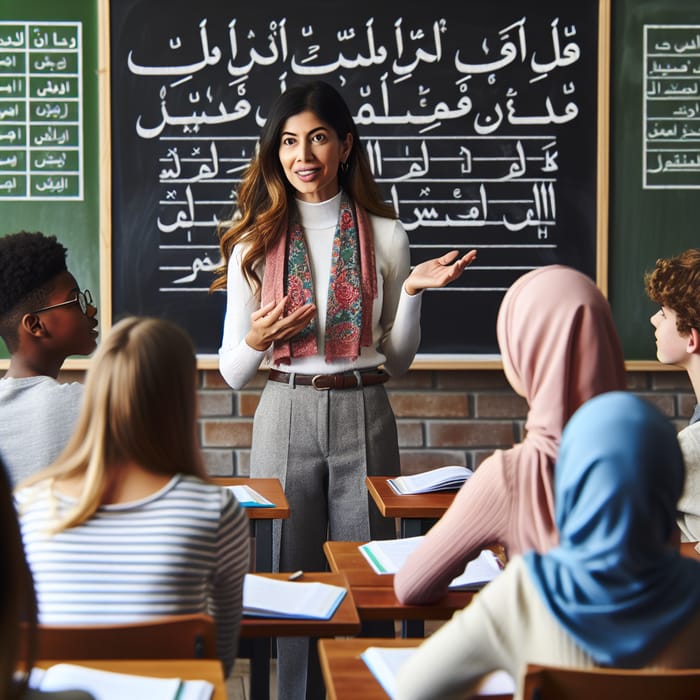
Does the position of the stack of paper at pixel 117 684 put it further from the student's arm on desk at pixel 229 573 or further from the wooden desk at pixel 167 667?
the student's arm on desk at pixel 229 573

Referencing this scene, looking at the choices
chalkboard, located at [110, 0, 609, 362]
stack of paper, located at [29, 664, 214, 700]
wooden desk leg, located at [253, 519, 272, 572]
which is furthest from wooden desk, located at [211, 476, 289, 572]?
chalkboard, located at [110, 0, 609, 362]

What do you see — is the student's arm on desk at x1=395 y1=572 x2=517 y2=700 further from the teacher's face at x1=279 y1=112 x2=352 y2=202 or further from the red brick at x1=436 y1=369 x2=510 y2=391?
the red brick at x1=436 y1=369 x2=510 y2=391

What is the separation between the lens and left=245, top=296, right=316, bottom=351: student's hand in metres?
2.63

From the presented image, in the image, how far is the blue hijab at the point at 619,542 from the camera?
1.09 metres

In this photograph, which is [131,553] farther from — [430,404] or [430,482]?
[430,404]

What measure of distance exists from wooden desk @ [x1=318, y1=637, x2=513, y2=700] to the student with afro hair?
0.70m

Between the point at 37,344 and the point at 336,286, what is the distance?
89cm

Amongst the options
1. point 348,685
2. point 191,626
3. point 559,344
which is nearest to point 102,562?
point 191,626

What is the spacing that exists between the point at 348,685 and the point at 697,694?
479mm

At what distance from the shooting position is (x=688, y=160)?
374cm

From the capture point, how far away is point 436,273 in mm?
2639

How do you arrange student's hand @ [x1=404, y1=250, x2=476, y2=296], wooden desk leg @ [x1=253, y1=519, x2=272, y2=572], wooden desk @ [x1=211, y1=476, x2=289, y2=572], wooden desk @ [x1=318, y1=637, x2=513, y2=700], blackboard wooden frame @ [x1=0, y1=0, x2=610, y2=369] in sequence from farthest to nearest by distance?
→ 1. blackboard wooden frame @ [x1=0, y1=0, x2=610, y2=369]
2. student's hand @ [x1=404, y1=250, x2=476, y2=296]
3. wooden desk leg @ [x1=253, y1=519, x2=272, y2=572]
4. wooden desk @ [x1=211, y1=476, x2=289, y2=572]
5. wooden desk @ [x1=318, y1=637, x2=513, y2=700]

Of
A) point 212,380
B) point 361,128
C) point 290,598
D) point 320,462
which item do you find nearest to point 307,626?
point 290,598

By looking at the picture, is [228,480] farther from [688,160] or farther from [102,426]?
[688,160]
